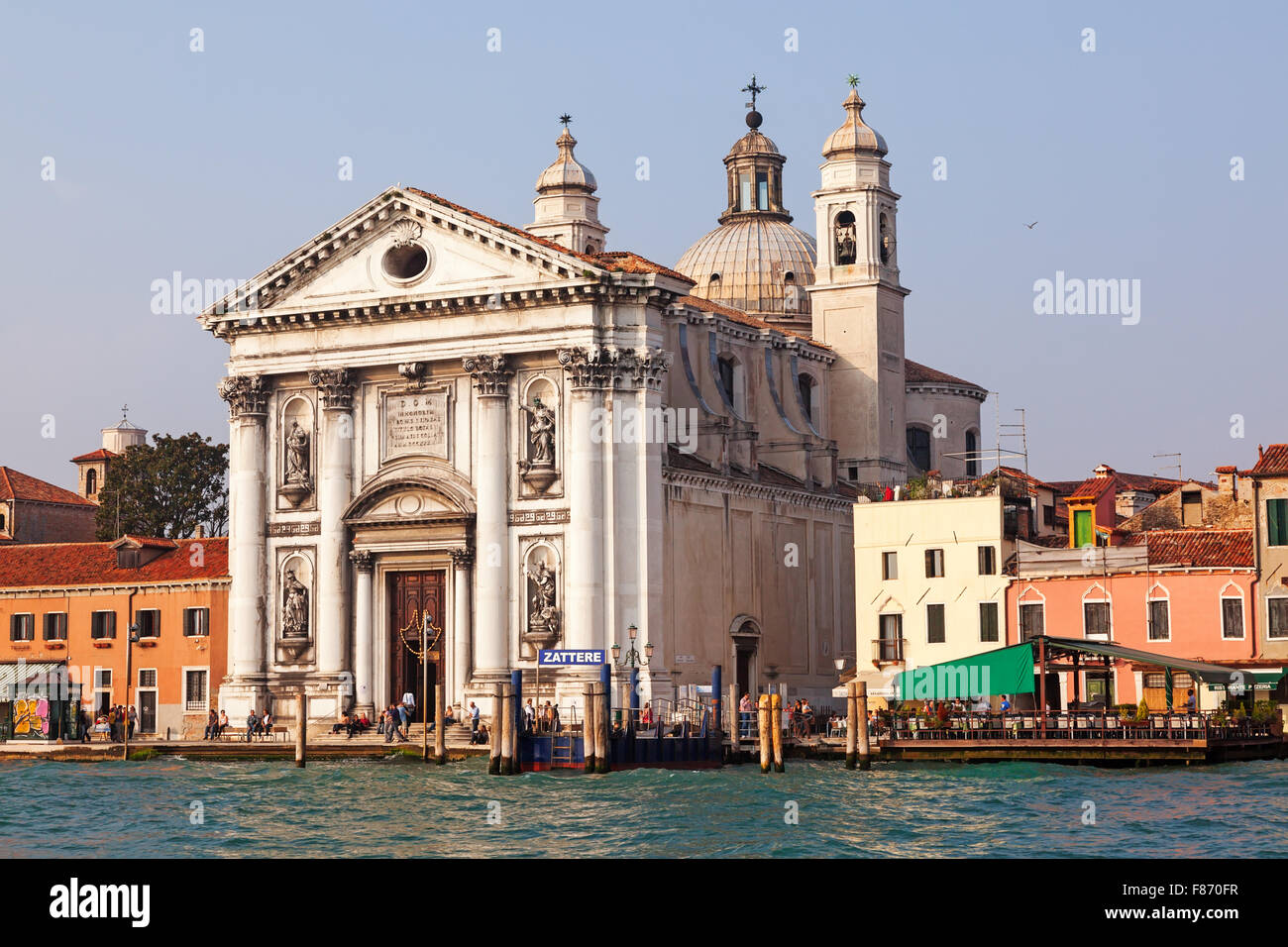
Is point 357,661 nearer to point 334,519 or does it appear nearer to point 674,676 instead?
point 334,519

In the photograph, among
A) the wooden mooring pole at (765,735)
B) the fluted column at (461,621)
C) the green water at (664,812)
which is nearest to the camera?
the green water at (664,812)

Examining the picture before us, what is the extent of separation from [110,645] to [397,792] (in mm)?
19284

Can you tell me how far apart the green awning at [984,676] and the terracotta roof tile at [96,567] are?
18.4 meters

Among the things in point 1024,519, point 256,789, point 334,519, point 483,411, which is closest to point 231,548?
point 334,519

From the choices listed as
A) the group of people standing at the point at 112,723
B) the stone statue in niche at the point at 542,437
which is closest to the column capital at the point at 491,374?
the stone statue in niche at the point at 542,437

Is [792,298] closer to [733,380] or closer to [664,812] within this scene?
[733,380]

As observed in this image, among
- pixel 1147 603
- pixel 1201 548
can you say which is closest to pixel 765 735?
pixel 1147 603

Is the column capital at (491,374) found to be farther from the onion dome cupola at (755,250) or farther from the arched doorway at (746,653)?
the onion dome cupola at (755,250)

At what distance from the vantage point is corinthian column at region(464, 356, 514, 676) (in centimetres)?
4169

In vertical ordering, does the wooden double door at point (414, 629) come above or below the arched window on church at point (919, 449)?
below

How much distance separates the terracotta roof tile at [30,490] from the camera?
2456 inches

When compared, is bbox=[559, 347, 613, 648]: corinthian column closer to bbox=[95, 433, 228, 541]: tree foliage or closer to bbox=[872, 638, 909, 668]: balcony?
bbox=[872, 638, 909, 668]: balcony

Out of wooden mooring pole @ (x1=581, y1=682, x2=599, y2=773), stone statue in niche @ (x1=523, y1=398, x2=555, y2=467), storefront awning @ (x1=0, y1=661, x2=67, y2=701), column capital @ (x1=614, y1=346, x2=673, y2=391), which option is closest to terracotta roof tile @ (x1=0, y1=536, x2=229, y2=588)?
storefront awning @ (x1=0, y1=661, x2=67, y2=701)

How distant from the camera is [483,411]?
42219 mm
